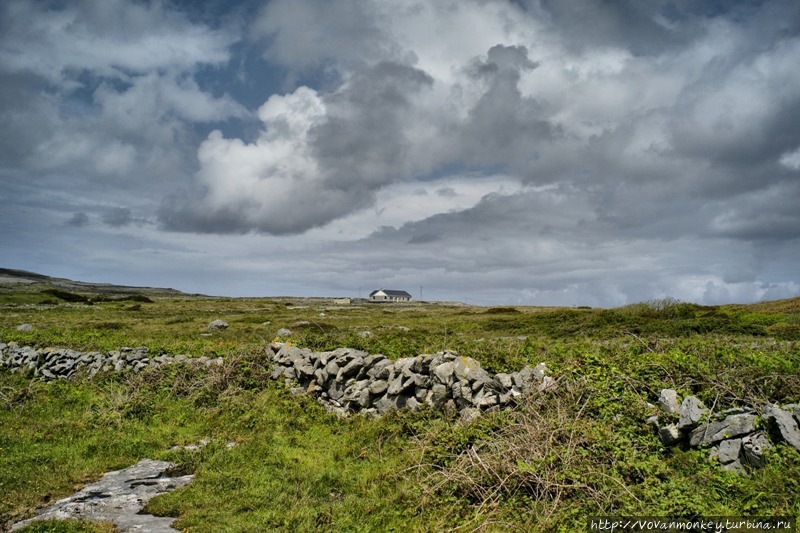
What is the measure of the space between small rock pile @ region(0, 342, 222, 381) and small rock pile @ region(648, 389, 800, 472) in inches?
526

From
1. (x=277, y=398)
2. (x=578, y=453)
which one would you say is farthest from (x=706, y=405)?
(x=277, y=398)

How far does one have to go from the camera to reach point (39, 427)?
13.1m

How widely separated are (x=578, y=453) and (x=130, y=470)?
8708mm

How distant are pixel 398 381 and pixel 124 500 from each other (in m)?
6.20

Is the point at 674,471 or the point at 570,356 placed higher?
the point at 570,356

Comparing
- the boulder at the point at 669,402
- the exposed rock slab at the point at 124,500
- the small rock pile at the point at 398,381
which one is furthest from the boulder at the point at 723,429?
the exposed rock slab at the point at 124,500

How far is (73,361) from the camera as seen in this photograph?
2002 cm

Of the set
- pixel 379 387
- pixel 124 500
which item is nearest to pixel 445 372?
pixel 379 387

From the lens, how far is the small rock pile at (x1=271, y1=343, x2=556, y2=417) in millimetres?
10547

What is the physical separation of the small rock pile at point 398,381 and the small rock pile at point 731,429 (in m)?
2.29

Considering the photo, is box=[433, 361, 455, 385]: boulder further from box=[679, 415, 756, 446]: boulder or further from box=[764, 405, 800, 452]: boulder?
box=[764, 405, 800, 452]: boulder

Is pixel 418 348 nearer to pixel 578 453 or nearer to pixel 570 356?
pixel 570 356

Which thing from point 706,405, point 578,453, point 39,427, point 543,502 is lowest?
point 39,427

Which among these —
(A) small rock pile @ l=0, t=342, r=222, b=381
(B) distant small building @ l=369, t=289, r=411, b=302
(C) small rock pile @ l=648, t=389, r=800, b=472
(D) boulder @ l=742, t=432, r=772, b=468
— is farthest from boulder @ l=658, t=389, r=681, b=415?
(B) distant small building @ l=369, t=289, r=411, b=302
